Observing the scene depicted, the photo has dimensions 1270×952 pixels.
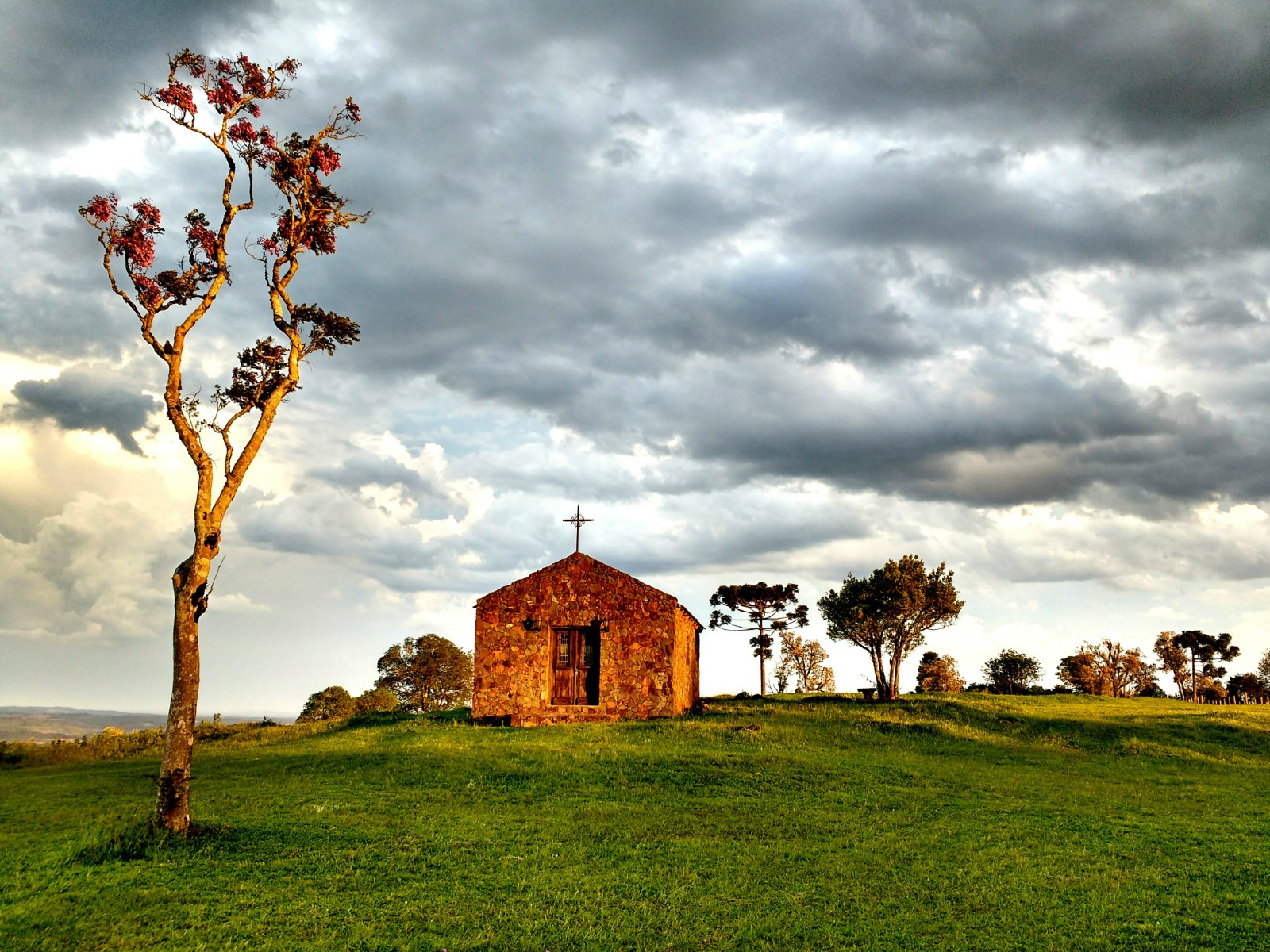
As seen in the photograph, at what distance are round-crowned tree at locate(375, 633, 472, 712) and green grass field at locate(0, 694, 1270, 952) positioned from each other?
1516 inches

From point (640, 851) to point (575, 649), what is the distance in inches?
806

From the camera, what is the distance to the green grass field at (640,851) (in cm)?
1046

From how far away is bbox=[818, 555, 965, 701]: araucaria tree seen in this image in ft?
Result: 183

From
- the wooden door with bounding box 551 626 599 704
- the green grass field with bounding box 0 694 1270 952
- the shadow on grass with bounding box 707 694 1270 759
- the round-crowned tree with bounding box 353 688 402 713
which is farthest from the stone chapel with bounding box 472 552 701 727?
the round-crowned tree with bounding box 353 688 402 713

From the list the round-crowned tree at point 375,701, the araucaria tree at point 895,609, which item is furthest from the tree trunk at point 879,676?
the round-crowned tree at point 375,701

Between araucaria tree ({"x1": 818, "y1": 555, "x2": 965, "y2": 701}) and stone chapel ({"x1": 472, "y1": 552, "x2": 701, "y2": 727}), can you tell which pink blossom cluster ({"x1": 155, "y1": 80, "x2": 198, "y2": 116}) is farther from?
araucaria tree ({"x1": 818, "y1": 555, "x2": 965, "y2": 701})

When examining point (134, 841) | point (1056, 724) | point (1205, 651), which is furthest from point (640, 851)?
point (1205, 651)

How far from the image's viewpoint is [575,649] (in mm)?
34438

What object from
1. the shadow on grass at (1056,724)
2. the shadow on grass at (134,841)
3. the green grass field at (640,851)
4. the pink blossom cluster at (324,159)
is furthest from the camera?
the shadow on grass at (1056,724)

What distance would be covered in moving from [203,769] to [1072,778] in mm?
24790

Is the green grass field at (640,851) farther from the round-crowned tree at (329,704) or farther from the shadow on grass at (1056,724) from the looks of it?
the round-crowned tree at (329,704)

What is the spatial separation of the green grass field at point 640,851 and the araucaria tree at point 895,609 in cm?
2839

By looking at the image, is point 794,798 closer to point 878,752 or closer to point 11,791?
point 878,752

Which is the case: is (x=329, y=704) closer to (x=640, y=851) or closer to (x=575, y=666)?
(x=575, y=666)
